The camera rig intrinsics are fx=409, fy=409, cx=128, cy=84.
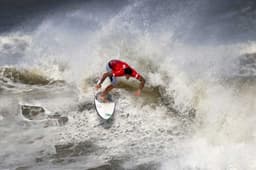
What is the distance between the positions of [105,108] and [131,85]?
1612 millimetres

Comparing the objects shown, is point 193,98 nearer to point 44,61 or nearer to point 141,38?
point 141,38

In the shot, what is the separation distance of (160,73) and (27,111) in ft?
14.0

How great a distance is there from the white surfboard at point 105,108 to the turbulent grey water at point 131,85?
0.28m

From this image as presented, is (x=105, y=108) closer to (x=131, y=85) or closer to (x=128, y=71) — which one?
(x=128, y=71)

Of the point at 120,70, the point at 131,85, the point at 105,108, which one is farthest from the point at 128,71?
the point at 131,85

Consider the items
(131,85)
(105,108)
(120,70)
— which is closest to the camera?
(120,70)

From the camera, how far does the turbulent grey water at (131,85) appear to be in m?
10.6

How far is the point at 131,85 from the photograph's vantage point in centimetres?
1270

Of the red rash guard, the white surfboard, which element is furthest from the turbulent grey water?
the red rash guard

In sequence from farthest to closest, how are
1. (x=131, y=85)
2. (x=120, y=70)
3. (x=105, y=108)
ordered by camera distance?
(x=131, y=85), (x=105, y=108), (x=120, y=70)

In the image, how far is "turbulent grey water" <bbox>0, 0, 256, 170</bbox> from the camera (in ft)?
34.9

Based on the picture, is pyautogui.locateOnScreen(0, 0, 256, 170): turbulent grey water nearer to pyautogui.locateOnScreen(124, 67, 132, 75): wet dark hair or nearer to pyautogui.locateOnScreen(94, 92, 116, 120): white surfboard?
pyautogui.locateOnScreen(94, 92, 116, 120): white surfboard

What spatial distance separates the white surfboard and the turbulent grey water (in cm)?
28

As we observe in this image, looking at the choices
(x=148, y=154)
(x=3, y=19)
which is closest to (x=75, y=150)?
(x=148, y=154)
